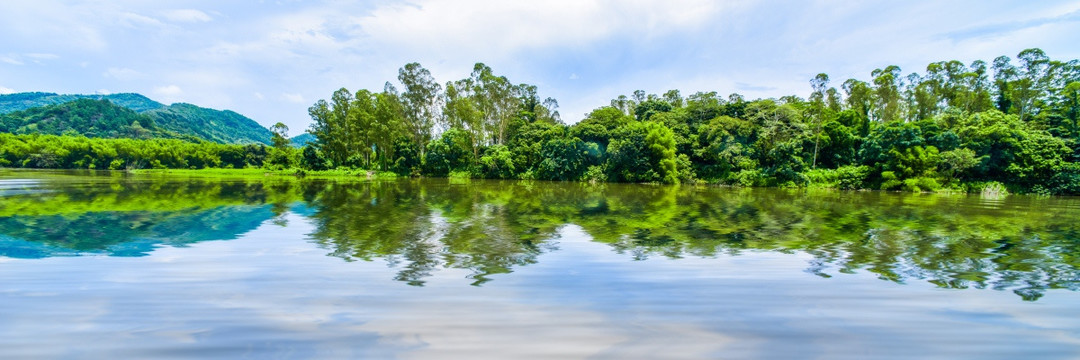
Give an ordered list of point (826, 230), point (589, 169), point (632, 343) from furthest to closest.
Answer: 1. point (589, 169)
2. point (826, 230)
3. point (632, 343)

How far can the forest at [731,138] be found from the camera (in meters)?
34.6

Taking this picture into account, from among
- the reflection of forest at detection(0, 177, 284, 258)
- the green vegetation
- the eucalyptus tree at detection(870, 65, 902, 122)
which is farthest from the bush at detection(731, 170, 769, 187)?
the green vegetation

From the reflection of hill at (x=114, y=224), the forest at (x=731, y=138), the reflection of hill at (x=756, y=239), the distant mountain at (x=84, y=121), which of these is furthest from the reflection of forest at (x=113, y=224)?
the distant mountain at (x=84, y=121)

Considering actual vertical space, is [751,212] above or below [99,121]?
below

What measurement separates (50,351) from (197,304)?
128cm

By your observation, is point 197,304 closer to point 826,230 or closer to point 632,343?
point 632,343

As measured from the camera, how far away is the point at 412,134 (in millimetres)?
62125

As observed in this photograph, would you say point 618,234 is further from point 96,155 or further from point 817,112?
point 96,155

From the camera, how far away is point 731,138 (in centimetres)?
4278

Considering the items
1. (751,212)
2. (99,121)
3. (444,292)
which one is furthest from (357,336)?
(99,121)

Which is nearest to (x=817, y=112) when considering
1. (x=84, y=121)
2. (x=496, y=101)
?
(x=496, y=101)

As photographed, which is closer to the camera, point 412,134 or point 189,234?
point 189,234

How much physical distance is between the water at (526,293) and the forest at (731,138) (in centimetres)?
3143

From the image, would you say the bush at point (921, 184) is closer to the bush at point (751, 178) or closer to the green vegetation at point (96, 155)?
the bush at point (751, 178)
